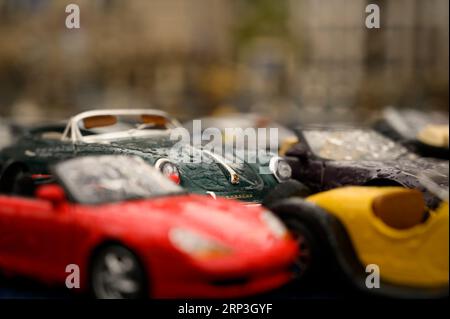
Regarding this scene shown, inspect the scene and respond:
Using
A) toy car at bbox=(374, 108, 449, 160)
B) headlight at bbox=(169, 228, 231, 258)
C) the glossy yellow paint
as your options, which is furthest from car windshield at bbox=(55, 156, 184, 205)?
toy car at bbox=(374, 108, 449, 160)

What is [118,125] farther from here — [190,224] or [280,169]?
[190,224]

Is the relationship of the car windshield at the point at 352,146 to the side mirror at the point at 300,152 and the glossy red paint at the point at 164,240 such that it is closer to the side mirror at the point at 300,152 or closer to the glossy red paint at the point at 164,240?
the side mirror at the point at 300,152

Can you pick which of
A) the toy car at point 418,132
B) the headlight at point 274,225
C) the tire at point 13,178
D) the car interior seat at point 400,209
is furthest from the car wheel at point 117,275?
the toy car at point 418,132

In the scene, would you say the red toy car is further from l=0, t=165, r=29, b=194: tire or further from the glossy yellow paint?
the glossy yellow paint

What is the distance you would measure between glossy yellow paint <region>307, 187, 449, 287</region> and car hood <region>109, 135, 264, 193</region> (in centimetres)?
54

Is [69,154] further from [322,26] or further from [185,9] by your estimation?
[185,9]

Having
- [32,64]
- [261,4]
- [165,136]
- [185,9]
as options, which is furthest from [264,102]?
[165,136]

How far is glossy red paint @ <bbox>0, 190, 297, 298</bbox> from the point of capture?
2840 millimetres

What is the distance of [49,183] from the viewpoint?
330cm

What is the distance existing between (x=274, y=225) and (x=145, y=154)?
72cm

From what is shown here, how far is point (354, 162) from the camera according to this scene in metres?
4.11

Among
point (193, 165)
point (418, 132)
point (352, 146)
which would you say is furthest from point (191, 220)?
point (418, 132)

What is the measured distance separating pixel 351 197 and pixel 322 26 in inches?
671

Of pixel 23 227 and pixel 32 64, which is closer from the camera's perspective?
pixel 23 227
